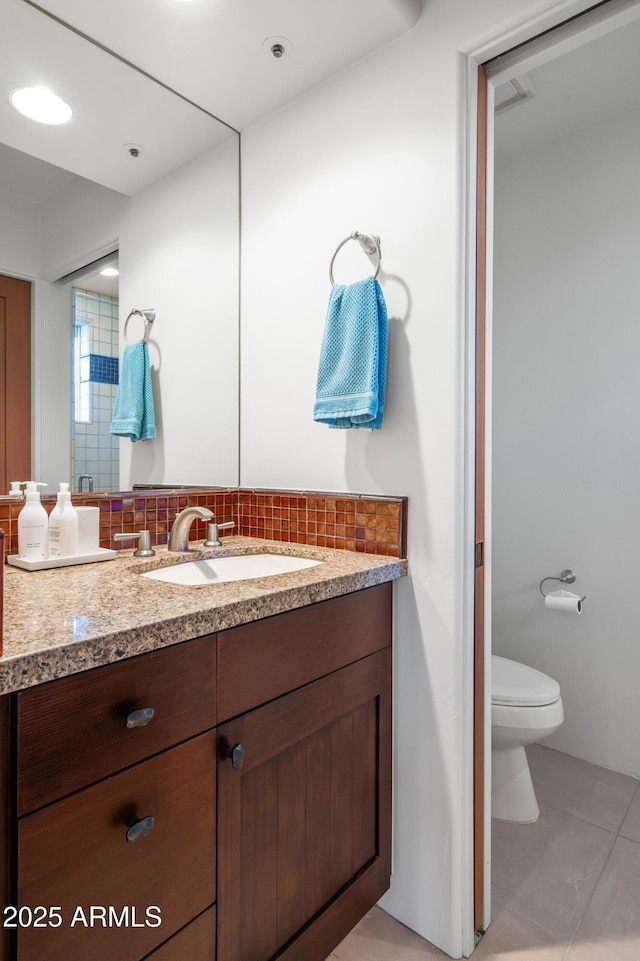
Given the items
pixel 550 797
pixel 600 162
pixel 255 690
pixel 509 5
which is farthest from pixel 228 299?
pixel 550 797

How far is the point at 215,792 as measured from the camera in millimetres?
909

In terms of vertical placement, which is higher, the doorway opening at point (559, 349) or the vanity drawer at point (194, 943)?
the doorway opening at point (559, 349)

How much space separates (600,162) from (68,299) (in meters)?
1.99

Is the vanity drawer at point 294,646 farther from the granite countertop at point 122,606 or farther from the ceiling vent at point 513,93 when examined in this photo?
the ceiling vent at point 513,93

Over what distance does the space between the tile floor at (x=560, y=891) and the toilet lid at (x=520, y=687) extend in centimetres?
40

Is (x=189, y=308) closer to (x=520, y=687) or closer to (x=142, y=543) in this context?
(x=142, y=543)

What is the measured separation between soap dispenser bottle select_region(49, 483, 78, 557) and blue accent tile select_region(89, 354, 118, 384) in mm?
381

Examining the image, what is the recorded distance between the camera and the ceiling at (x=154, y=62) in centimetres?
126

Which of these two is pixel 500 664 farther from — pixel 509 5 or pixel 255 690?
pixel 509 5

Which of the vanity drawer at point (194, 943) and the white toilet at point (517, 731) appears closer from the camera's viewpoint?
the vanity drawer at point (194, 943)

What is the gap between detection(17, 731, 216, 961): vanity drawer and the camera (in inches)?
27.2

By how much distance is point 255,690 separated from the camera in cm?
98

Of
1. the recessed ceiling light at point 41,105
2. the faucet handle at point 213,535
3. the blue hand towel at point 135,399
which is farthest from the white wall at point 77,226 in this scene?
the faucet handle at point 213,535

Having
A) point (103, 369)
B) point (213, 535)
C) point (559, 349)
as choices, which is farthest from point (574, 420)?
point (103, 369)
